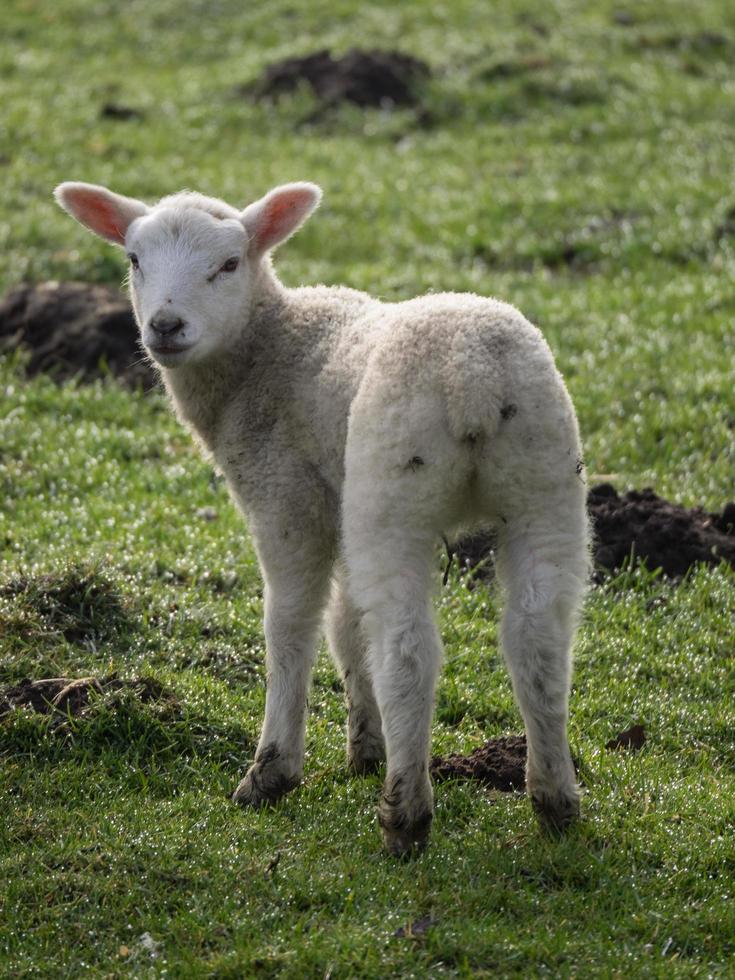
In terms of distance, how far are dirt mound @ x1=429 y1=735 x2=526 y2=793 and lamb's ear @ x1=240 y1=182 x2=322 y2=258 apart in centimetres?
234

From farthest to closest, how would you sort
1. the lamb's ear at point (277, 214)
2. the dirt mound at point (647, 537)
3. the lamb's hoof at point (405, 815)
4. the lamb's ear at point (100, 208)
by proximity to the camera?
1. the dirt mound at point (647, 537)
2. the lamb's ear at point (100, 208)
3. the lamb's ear at point (277, 214)
4. the lamb's hoof at point (405, 815)

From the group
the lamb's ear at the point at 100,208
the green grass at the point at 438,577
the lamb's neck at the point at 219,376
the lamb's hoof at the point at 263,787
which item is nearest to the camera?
the green grass at the point at 438,577

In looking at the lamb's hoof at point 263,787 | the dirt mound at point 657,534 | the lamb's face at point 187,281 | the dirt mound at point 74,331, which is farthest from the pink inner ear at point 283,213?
the dirt mound at point 74,331

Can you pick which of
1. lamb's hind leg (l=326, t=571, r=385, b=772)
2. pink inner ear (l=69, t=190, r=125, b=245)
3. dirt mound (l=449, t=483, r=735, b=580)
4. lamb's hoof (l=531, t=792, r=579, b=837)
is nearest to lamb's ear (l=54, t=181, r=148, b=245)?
pink inner ear (l=69, t=190, r=125, b=245)

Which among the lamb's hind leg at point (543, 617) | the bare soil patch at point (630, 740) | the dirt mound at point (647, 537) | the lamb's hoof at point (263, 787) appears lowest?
the dirt mound at point (647, 537)

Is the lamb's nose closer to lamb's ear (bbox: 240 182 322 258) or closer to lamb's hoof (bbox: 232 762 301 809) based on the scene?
lamb's ear (bbox: 240 182 322 258)

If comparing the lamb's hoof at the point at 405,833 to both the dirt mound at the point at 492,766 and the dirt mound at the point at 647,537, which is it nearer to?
the dirt mound at the point at 492,766

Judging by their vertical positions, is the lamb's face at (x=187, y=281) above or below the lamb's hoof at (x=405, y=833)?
above

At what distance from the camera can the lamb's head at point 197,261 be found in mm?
5699

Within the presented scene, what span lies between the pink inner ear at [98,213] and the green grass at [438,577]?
1.68 metres

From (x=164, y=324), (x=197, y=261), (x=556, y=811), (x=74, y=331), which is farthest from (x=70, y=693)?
(x=74, y=331)

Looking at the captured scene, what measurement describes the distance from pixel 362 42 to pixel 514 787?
1368 cm

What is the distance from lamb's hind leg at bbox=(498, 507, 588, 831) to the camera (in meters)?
4.75

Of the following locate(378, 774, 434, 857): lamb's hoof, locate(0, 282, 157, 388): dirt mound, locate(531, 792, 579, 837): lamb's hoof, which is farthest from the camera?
locate(0, 282, 157, 388): dirt mound
